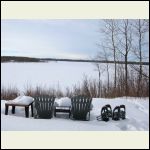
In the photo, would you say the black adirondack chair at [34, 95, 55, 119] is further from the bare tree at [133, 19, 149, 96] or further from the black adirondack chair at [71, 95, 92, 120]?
the bare tree at [133, 19, 149, 96]

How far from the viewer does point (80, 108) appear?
5.90 m

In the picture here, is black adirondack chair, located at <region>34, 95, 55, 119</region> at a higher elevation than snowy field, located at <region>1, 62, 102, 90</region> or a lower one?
lower

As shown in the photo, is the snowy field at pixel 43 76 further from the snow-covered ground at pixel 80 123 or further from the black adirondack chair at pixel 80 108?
the black adirondack chair at pixel 80 108

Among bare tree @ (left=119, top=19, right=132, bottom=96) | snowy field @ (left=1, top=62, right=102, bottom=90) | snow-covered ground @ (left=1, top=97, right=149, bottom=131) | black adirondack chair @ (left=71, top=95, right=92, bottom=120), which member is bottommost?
snow-covered ground @ (left=1, top=97, right=149, bottom=131)

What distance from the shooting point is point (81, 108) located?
5898 mm

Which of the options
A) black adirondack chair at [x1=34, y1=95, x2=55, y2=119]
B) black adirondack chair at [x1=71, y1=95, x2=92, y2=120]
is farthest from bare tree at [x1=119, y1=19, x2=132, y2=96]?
black adirondack chair at [x1=34, y1=95, x2=55, y2=119]

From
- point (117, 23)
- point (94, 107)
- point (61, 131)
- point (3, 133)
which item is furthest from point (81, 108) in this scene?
point (117, 23)

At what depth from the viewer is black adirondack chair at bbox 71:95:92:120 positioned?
5.88 meters

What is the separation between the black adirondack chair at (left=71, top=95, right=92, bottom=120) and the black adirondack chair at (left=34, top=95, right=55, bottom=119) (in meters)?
0.42

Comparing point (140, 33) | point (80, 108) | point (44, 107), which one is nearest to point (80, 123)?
point (80, 108)

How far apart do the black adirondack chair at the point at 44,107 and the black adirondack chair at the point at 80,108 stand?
417 millimetres

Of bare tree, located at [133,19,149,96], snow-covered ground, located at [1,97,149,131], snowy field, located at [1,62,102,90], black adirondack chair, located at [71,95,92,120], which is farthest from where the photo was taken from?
snowy field, located at [1,62,102,90]

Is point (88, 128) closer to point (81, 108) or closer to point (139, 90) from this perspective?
point (81, 108)

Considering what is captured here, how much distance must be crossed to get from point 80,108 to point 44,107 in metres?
0.70
